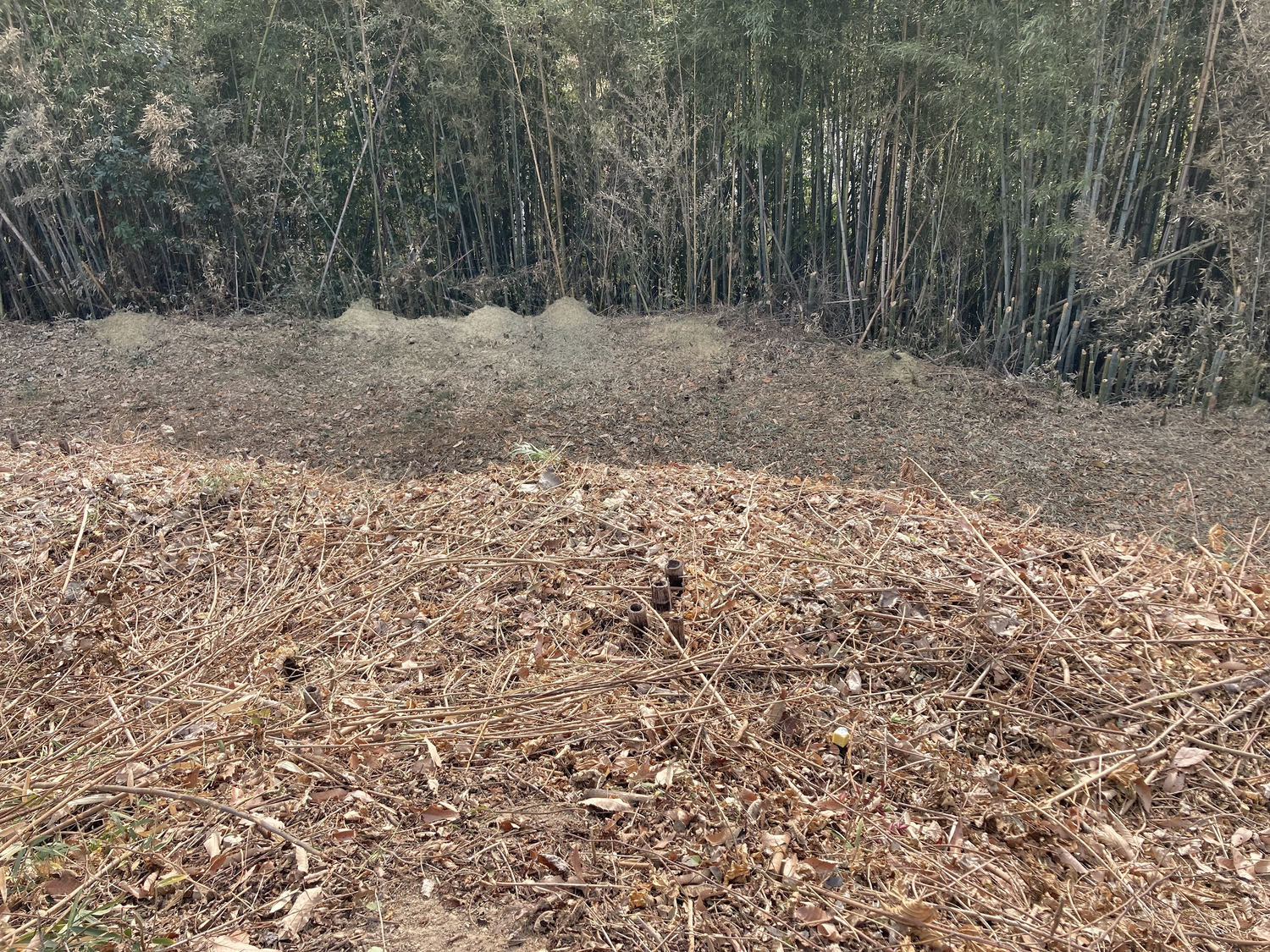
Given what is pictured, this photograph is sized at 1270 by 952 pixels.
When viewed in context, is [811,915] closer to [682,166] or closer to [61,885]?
[61,885]

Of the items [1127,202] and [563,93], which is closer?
[1127,202]

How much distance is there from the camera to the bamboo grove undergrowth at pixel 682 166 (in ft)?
13.4

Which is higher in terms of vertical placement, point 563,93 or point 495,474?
point 563,93

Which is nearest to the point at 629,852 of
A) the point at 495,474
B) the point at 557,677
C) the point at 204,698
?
the point at 557,677

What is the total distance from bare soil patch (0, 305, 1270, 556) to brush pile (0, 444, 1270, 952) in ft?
4.19

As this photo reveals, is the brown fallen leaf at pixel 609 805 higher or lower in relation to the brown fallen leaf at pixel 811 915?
higher

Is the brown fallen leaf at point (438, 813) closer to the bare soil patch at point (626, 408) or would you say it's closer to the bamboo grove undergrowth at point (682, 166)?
the bare soil patch at point (626, 408)

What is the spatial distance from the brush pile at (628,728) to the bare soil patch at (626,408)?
128 centimetres

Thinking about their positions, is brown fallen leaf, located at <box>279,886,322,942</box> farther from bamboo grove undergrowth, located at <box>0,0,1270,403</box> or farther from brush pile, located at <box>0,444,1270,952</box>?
bamboo grove undergrowth, located at <box>0,0,1270,403</box>

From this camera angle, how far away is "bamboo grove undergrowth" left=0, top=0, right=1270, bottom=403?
4.09 m

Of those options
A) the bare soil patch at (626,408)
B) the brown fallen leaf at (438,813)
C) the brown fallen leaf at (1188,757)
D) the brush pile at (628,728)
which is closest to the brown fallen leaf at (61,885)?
the brush pile at (628,728)

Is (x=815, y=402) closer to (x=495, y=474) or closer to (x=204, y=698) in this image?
(x=495, y=474)

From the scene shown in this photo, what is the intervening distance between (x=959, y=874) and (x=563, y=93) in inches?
229

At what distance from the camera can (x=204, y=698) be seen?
5.47 ft
